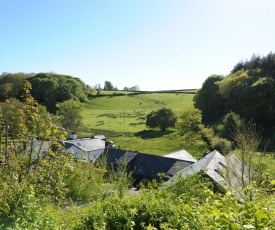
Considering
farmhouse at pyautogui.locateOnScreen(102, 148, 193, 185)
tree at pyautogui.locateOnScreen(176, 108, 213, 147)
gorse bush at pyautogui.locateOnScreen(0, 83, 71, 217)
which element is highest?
gorse bush at pyautogui.locateOnScreen(0, 83, 71, 217)

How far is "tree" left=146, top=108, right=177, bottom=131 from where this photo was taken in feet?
182

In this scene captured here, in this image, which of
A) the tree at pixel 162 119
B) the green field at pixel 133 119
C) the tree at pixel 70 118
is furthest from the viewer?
the tree at pixel 162 119

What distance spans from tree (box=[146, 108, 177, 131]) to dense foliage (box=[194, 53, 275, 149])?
20.0ft

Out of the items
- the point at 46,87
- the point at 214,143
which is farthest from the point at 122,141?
the point at 46,87

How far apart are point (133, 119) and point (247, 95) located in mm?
31565

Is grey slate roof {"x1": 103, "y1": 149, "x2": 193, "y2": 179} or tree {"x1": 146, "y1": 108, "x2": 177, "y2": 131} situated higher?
tree {"x1": 146, "y1": 108, "x2": 177, "y2": 131}

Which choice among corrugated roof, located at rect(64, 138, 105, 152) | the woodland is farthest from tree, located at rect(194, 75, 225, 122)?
corrugated roof, located at rect(64, 138, 105, 152)

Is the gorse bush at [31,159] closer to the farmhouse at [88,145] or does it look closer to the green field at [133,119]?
the farmhouse at [88,145]

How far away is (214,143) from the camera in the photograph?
34.8m

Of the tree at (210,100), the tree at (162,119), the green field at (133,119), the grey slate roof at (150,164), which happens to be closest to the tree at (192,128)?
the green field at (133,119)

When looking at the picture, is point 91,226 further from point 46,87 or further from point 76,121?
point 46,87

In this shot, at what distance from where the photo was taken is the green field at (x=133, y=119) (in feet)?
150

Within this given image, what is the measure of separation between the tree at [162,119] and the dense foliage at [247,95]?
240 inches

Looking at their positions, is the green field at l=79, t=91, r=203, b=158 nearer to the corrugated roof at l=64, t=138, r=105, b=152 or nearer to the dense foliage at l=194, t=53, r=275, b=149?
the corrugated roof at l=64, t=138, r=105, b=152
